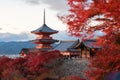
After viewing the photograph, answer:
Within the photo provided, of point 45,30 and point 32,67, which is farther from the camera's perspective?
point 45,30

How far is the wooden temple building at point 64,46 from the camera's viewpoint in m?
37.6

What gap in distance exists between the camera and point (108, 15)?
13.8 meters

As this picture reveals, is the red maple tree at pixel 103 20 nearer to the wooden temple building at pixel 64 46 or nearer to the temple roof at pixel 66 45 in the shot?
the wooden temple building at pixel 64 46

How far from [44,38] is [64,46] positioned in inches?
203

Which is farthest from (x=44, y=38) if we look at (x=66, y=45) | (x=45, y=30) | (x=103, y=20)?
(x=103, y=20)

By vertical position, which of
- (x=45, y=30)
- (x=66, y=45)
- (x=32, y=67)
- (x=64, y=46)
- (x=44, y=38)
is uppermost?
(x=45, y=30)

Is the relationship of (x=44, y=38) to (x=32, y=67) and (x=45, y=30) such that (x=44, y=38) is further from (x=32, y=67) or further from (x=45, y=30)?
(x=32, y=67)

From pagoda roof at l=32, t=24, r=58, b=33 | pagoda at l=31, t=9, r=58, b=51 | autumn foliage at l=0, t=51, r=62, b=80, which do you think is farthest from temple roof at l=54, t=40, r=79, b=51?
autumn foliage at l=0, t=51, r=62, b=80

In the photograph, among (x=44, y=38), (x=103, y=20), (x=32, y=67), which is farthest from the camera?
(x=44, y=38)

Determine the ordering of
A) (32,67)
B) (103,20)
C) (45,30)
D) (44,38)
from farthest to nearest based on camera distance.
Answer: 1. (45,30)
2. (44,38)
3. (32,67)
4. (103,20)

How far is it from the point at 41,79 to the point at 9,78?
3.59 metres

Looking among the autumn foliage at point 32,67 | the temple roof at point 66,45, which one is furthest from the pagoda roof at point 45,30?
the autumn foliage at point 32,67

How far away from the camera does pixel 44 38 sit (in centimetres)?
4838

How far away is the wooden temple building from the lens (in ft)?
123
